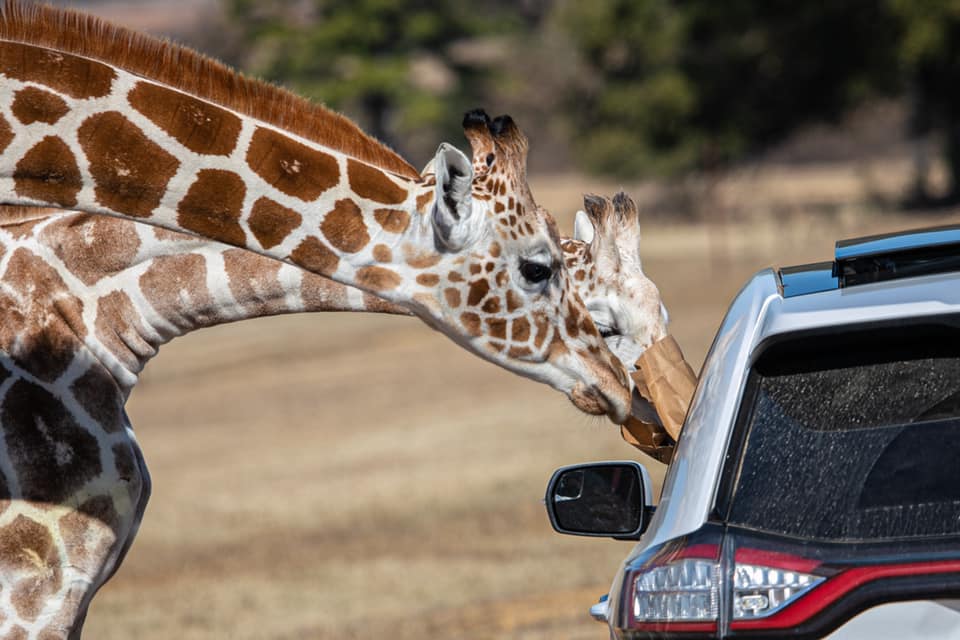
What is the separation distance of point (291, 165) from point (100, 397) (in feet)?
3.27

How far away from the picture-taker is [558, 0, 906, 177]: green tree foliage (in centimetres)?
3350

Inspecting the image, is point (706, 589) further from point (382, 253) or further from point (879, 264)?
point (382, 253)

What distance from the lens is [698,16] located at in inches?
1460

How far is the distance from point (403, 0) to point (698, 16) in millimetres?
17683

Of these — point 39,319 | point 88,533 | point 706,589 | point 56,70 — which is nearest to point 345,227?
point 56,70

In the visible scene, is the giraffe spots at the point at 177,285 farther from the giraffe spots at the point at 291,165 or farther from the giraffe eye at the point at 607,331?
the giraffe eye at the point at 607,331

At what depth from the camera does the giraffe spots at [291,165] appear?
4.61m

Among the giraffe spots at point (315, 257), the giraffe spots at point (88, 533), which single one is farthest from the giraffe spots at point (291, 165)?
the giraffe spots at point (88, 533)

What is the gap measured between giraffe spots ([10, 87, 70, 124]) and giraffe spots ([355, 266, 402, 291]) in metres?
0.97

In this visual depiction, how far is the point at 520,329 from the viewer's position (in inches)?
193

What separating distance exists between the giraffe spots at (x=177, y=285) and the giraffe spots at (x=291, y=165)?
704mm

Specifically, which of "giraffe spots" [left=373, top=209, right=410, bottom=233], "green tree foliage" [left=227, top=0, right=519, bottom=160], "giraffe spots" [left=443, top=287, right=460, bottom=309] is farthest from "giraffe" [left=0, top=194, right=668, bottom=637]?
"green tree foliage" [left=227, top=0, right=519, bottom=160]

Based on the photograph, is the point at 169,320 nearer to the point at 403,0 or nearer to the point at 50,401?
the point at 50,401

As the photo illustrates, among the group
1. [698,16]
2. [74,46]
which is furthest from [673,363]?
[698,16]
